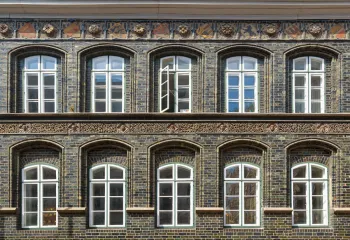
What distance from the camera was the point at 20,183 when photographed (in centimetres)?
1133

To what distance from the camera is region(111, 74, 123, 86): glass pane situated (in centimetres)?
1156

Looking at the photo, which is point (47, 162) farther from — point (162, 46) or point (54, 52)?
point (162, 46)

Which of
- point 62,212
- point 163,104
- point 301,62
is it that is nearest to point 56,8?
point 163,104

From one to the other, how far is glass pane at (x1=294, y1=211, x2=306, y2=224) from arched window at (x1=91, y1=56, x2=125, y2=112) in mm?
A: 5828

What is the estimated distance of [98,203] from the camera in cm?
1141

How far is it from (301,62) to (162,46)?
13.3ft

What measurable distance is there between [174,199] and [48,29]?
6009 mm

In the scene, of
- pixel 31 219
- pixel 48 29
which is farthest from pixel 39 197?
pixel 48 29

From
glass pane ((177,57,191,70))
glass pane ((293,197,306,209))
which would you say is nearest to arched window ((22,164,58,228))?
glass pane ((177,57,191,70))

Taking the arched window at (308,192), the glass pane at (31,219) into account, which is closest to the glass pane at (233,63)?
the arched window at (308,192)

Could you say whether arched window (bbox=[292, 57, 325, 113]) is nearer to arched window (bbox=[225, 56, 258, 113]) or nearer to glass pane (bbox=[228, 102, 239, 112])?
arched window (bbox=[225, 56, 258, 113])

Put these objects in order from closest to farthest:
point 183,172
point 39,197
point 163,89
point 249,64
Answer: point 39,197 < point 183,172 < point 163,89 < point 249,64

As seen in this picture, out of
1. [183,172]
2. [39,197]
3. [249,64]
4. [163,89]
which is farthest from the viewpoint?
[249,64]

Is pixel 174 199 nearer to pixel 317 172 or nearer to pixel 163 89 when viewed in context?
pixel 163 89
